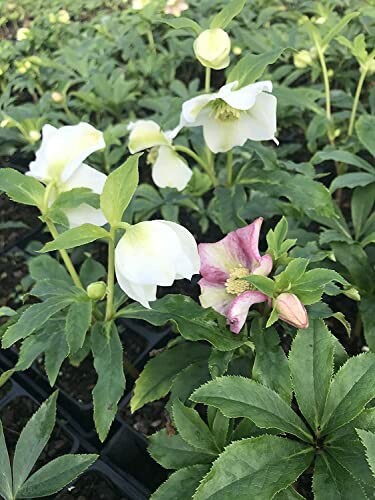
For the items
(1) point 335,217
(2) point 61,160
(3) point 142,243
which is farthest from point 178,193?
(3) point 142,243

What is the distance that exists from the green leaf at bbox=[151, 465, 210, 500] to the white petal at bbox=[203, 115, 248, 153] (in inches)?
20.2

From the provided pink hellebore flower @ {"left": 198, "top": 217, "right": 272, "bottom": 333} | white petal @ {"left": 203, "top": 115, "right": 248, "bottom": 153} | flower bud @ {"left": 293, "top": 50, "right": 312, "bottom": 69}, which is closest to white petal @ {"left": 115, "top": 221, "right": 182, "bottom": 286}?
pink hellebore flower @ {"left": 198, "top": 217, "right": 272, "bottom": 333}

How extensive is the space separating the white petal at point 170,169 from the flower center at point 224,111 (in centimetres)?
12

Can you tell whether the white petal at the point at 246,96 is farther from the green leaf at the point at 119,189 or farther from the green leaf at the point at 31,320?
the green leaf at the point at 31,320

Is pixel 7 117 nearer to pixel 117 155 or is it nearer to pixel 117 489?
pixel 117 155

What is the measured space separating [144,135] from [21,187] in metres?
0.26

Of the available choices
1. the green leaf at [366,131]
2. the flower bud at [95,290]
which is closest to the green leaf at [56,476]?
the flower bud at [95,290]

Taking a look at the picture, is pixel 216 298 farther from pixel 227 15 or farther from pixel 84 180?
pixel 227 15

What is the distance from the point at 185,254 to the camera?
0.61m

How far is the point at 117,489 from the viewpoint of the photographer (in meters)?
0.89

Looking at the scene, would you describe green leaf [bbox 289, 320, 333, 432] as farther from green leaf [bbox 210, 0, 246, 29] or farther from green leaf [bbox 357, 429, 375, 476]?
green leaf [bbox 210, 0, 246, 29]

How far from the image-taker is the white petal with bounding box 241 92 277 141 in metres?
0.81

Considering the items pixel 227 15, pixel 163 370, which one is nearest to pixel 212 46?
pixel 227 15

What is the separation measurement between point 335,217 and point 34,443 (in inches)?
24.7
